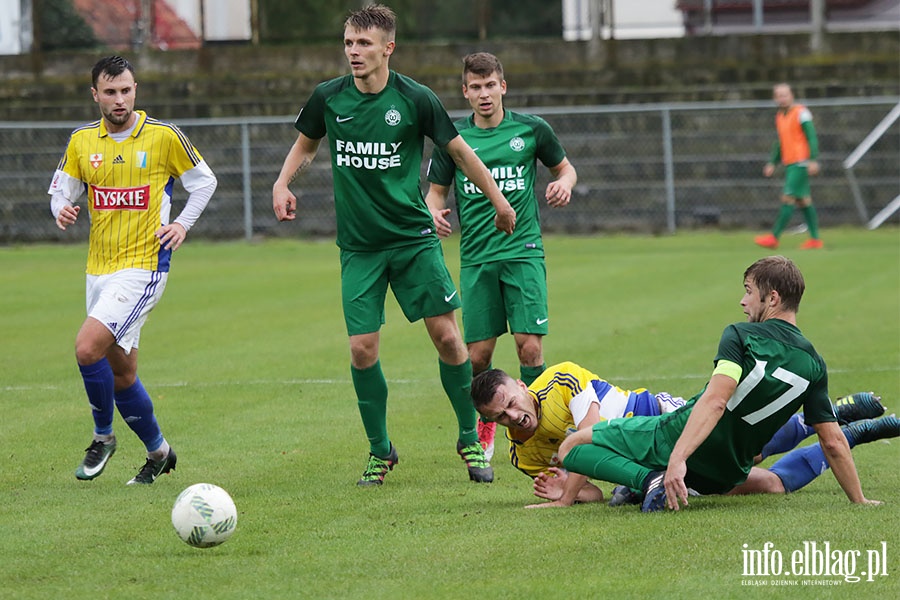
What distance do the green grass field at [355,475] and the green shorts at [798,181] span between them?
332 cm

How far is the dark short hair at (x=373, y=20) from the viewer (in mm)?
6852

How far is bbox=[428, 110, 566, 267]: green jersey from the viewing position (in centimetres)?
825

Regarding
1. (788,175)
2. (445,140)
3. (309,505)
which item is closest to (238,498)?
(309,505)

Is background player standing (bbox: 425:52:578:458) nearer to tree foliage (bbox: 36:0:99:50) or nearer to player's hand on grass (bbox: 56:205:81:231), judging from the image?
player's hand on grass (bbox: 56:205:81:231)

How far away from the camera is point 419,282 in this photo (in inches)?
285

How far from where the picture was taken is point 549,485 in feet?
21.0

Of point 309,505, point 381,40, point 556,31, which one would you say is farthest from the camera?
point 556,31

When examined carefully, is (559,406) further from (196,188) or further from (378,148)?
(196,188)

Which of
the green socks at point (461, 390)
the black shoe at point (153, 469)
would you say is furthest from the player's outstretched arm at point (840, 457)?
the black shoe at point (153, 469)

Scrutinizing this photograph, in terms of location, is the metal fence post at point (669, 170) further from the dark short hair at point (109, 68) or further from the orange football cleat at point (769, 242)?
the dark short hair at point (109, 68)

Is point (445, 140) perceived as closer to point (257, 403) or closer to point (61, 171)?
point (61, 171)

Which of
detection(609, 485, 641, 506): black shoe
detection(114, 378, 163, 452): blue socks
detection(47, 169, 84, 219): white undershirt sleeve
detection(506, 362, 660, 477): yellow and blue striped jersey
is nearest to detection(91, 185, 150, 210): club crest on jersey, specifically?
detection(47, 169, 84, 219): white undershirt sleeve

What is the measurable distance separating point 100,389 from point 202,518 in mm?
2031

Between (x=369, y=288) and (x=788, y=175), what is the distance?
45.3 feet
